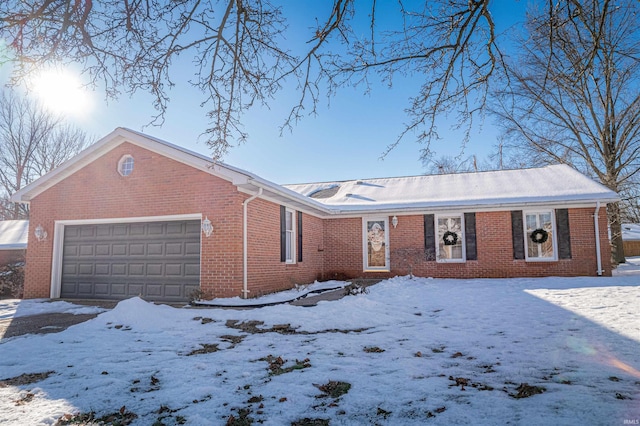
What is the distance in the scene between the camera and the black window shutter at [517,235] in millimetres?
13250

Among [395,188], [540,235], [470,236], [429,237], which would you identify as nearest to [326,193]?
[395,188]

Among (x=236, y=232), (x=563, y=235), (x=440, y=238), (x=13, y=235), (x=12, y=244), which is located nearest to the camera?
(x=236, y=232)

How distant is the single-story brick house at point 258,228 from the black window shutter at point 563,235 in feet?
0.11

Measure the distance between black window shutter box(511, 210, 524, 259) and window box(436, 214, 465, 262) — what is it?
167cm

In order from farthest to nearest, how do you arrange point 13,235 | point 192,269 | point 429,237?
point 13,235 → point 429,237 → point 192,269

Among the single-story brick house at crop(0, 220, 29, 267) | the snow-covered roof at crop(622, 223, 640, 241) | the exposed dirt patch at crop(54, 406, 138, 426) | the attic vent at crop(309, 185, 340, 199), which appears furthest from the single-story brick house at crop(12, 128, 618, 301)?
the snow-covered roof at crop(622, 223, 640, 241)

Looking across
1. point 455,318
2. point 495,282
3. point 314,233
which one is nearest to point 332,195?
point 314,233

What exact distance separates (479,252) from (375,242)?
12.1 ft

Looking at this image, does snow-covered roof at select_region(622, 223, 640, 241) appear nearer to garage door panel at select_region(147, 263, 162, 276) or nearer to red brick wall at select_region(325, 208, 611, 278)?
red brick wall at select_region(325, 208, 611, 278)

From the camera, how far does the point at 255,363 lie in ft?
14.0

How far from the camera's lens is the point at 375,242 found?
14883mm

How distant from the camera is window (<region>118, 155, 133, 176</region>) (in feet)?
33.5

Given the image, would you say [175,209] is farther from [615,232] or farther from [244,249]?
[615,232]

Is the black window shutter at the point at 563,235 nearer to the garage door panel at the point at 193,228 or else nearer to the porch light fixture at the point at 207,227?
the porch light fixture at the point at 207,227
